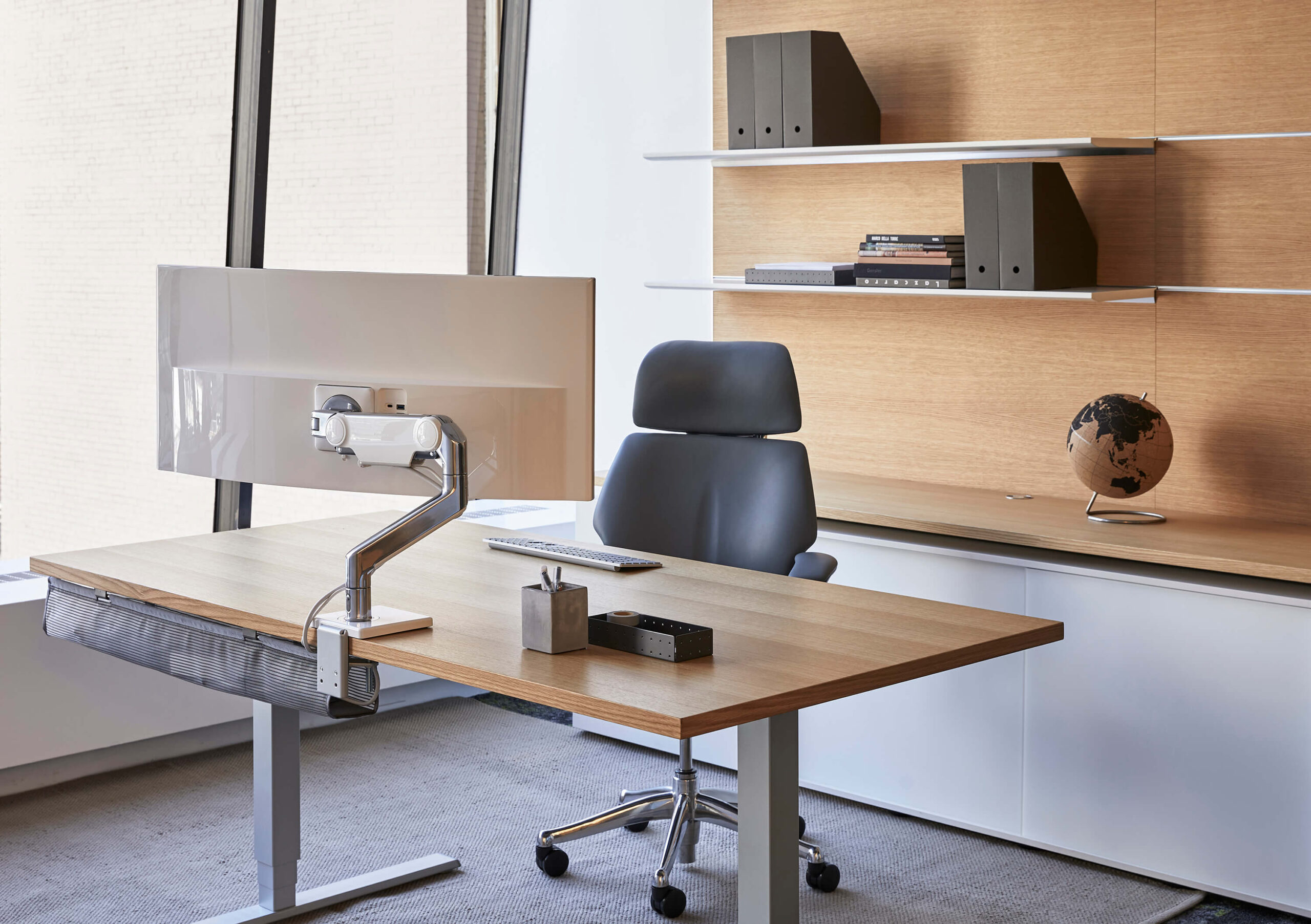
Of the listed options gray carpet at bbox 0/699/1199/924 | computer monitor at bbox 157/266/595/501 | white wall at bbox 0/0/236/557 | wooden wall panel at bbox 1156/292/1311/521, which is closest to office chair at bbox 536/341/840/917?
gray carpet at bbox 0/699/1199/924

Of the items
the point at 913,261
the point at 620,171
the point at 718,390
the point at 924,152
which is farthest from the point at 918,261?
the point at 620,171

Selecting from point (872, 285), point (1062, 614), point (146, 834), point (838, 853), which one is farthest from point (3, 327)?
point (1062, 614)

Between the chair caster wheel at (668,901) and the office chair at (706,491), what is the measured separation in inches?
2.8

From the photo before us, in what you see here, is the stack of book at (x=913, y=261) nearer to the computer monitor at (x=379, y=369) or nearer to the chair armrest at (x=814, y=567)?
the chair armrest at (x=814, y=567)

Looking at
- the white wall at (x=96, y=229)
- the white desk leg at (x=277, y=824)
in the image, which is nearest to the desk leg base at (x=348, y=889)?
the white desk leg at (x=277, y=824)

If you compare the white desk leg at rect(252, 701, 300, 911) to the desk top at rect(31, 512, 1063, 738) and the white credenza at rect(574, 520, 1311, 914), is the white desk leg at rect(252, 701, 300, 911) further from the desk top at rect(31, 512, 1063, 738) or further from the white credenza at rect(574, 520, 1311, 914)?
the white credenza at rect(574, 520, 1311, 914)

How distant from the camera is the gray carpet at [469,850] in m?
3.05

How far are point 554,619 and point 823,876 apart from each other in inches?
52.5

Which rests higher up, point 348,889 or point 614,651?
point 614,651

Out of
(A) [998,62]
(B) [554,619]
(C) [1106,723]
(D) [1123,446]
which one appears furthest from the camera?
(A) [998,62]

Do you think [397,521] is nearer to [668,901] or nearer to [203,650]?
[203,650]

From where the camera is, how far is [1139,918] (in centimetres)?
295

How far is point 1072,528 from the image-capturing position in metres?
3.29

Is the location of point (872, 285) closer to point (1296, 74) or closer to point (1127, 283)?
point (1127, 283)
